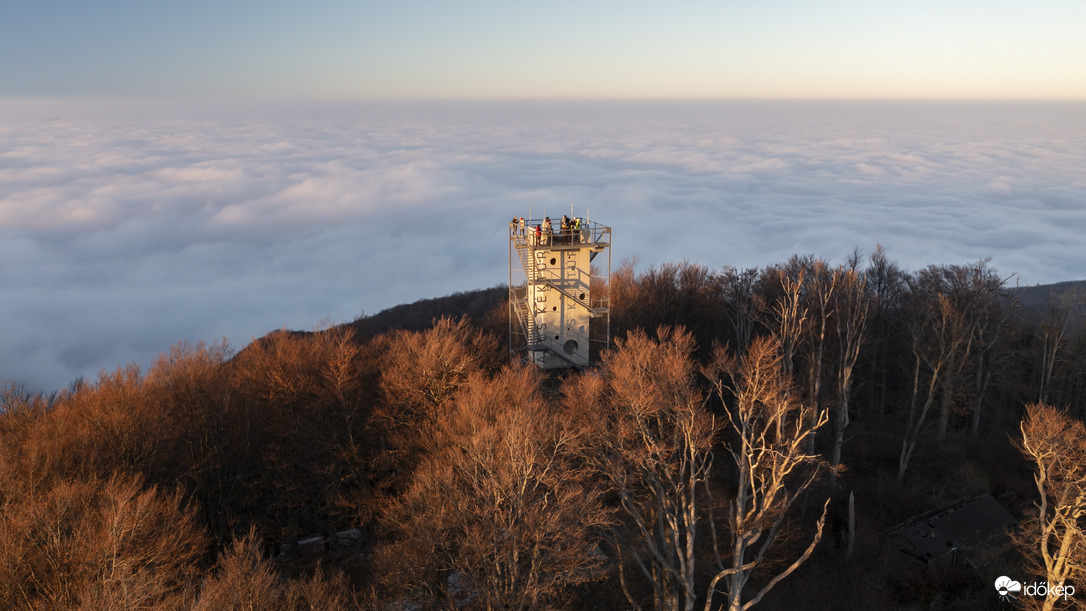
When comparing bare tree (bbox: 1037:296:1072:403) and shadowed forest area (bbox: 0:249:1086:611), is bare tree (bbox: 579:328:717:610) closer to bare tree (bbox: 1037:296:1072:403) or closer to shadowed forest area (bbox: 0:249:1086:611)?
shadowed forest area (bbox: 0:249:1086:611)

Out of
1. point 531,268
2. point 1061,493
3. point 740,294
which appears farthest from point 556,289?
point 1061,493

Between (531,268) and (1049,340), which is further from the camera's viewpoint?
(1049,340)

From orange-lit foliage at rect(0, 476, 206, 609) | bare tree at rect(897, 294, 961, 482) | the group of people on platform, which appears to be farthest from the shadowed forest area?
the group of people on platform

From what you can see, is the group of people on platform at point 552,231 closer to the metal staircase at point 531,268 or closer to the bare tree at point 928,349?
the metal staircase at point 531,268

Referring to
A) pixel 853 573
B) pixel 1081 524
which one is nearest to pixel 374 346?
pixel 853 573

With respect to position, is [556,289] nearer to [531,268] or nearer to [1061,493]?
[531,268]

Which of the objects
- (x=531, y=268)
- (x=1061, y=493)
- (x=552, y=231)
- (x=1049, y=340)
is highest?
(x=552, y=231)
